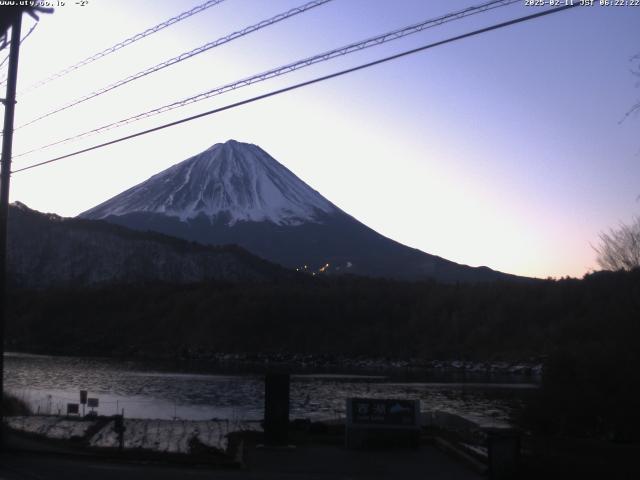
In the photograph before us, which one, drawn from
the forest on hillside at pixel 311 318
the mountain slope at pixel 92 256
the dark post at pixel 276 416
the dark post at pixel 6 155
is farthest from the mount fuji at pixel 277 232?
the dark post at pixel 6 155

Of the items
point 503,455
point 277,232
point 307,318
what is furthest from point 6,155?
point 277,232

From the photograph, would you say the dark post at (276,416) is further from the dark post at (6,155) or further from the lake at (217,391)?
the lake at (217,391)

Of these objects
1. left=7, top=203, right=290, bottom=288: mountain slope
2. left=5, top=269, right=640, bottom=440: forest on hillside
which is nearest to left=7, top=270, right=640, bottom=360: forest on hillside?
left=5, top=269, right=640, bottom=440: forest on hillside

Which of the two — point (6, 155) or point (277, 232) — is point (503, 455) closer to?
point (6, 155)

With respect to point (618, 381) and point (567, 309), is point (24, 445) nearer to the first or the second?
point (618, 381)

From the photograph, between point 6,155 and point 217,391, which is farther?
point 217,391

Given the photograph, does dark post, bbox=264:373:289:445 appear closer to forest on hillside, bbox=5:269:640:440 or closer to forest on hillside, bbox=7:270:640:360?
forest on hillside, bbox=5:269:640:440
